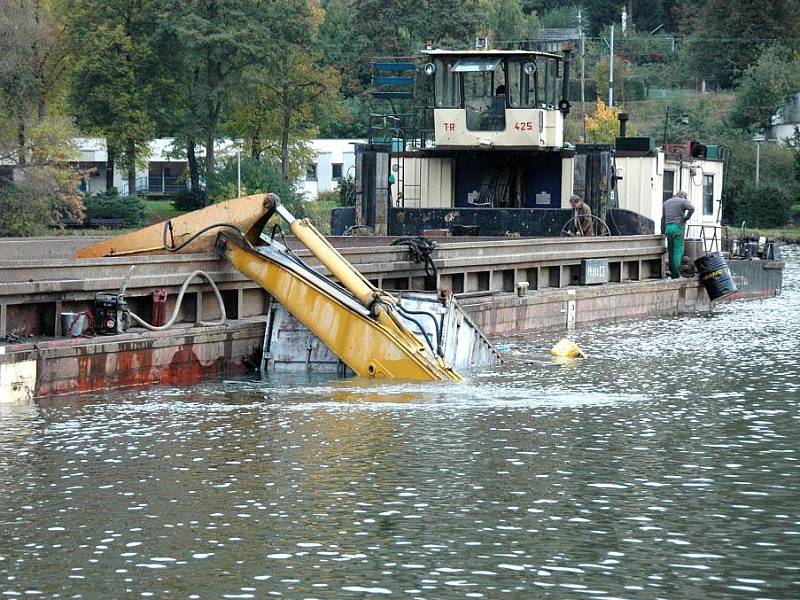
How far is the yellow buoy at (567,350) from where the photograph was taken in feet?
76.3

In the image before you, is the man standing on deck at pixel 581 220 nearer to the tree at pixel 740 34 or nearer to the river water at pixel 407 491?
the river water at pixel 407 491

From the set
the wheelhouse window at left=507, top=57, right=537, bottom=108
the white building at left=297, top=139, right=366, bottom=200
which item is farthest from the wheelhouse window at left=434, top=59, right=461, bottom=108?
the white building at left=297, top=139, right=366, bottom=200

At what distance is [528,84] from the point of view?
32.1m

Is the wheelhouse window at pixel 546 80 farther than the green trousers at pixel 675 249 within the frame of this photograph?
No

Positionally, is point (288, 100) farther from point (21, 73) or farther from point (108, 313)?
point (108, 313)

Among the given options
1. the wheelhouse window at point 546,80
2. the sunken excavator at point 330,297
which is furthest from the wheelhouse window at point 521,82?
the sunken excavator at point 330,297

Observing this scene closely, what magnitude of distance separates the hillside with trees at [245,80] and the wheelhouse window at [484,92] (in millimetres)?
10187

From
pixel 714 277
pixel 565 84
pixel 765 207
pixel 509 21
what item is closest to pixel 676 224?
pixel 714 277

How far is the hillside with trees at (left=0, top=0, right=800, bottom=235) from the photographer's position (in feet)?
200

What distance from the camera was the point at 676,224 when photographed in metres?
32.8

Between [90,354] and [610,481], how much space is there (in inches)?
269

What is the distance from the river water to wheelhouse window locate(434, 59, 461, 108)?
1324 centimetres

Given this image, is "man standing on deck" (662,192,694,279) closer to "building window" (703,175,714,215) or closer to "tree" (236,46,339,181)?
"building window" (703,175,714,215)

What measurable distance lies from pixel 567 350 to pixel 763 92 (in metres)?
81.7
